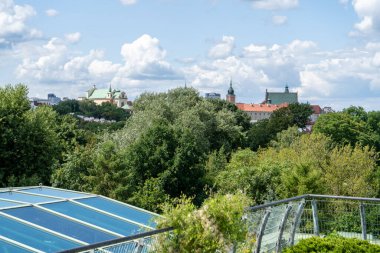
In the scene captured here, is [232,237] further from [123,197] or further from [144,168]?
[144,168]

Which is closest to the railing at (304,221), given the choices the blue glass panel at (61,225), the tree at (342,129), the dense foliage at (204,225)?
the dense foliage at (204,225)

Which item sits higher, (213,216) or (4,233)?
(213,216)

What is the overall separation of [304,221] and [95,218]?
4.38m

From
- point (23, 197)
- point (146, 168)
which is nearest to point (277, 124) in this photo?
point (146, 168)

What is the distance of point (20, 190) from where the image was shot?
1520 cm

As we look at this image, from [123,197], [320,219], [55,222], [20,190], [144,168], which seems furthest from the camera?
[144,168]

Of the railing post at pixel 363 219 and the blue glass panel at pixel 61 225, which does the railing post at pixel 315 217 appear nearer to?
the railing post at pixel 363 219

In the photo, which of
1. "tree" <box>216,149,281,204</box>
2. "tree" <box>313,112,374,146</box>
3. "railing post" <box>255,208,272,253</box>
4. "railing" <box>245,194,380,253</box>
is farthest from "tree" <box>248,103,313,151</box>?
"railing post" <box>255,208,272,253</box>

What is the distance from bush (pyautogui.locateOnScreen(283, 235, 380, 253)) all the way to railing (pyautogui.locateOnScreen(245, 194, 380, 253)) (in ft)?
1.57

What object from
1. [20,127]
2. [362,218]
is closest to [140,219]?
[362,218]

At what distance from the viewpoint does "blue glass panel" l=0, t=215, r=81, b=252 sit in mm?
9461

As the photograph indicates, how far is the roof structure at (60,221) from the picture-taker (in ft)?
31.5

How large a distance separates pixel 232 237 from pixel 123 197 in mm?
28147

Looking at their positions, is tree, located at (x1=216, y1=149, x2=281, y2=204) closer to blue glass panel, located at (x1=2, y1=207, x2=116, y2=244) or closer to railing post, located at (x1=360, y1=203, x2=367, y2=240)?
railing post, located at (x1=360, y1=203, x2=367, y2=240)
